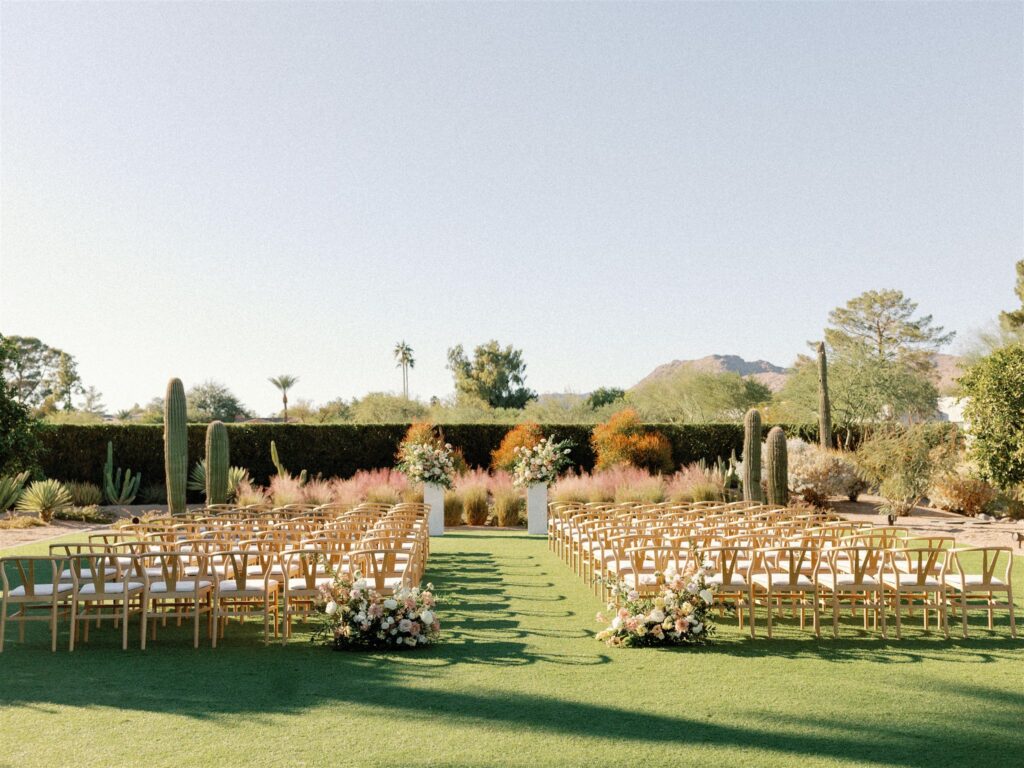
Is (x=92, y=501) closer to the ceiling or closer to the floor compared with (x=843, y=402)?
closer to the floor

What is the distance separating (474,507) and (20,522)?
8.99 metres

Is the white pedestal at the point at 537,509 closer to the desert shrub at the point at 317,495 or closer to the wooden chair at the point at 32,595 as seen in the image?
the desert shrub at the point at 317,495

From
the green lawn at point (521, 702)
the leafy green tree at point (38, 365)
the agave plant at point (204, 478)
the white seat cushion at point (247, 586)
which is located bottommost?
the green lawn at point (521, 702)

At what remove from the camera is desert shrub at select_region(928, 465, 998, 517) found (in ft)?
61.9

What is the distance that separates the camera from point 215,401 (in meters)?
55.3

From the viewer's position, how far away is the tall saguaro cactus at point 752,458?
17.2 metres

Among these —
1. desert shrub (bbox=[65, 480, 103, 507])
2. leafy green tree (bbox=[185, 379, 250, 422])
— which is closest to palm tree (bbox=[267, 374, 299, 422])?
leafy green tree (bbox=[185, 379, 250, 422])

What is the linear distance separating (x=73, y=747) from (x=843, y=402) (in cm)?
3169

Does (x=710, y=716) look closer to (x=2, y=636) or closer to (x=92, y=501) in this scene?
(x=2, y=636)

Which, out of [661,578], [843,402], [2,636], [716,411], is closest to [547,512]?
[661,578]

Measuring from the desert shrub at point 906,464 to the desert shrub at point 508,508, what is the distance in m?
7.61

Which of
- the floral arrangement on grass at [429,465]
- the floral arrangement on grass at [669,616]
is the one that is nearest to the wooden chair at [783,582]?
the floral arrangement on grass at [669,616]

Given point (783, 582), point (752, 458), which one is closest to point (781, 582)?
point (783, 582)

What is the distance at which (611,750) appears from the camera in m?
4.50
